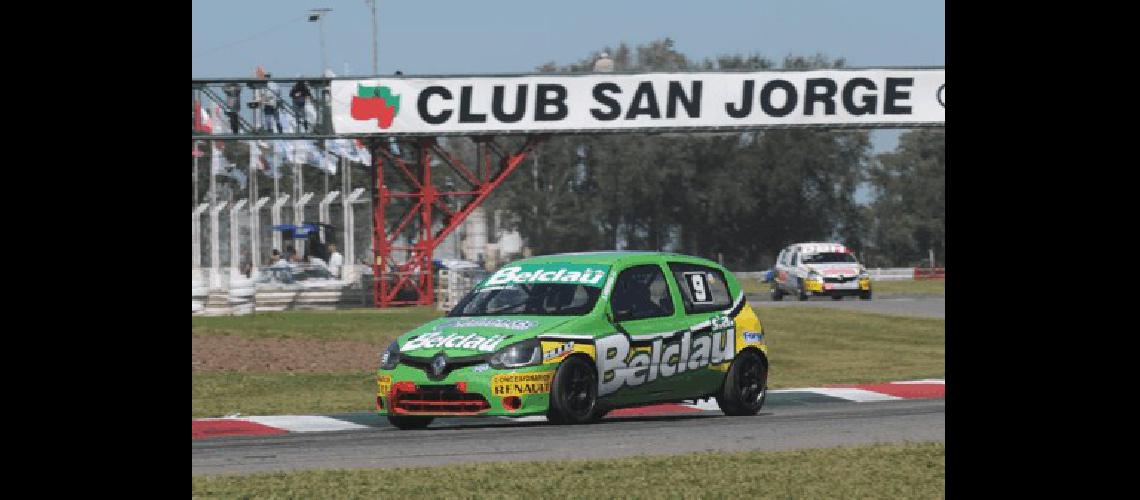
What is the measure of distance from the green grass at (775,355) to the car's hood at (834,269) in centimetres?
485

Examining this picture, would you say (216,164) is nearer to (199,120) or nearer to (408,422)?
(199,120)

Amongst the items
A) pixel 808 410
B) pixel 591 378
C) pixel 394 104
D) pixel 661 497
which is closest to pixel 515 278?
pixel 591 378

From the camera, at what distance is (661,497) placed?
8695mm

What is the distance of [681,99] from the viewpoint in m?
41.9

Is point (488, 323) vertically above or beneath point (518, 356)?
above

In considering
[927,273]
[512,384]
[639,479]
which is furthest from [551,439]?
[927,273]

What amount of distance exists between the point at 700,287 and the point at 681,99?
92.5 ft

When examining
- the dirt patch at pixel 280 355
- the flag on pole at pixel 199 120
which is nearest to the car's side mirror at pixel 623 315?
the dirt patch at pixel 280 355

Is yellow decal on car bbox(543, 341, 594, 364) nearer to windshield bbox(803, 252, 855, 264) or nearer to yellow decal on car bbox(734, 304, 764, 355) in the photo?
yellow decal on car bbox(734, 304, 764, 355)

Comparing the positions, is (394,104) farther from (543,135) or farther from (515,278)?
(515,278)

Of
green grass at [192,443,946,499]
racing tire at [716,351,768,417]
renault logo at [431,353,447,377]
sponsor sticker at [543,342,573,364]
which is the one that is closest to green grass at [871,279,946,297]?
racing tire at [716,351,768,417]

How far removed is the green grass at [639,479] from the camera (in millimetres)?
8898

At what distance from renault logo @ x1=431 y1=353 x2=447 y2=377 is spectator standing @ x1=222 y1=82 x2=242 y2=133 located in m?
31.6
